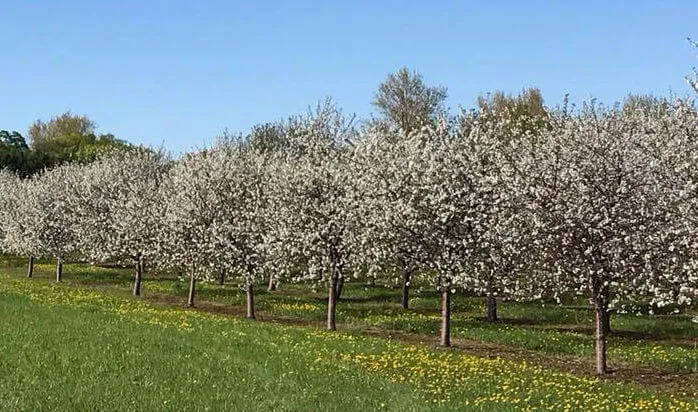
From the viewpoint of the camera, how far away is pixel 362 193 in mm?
30078

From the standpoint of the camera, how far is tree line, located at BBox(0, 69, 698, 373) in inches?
Answer: 869

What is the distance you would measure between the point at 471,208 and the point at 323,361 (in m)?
9.45

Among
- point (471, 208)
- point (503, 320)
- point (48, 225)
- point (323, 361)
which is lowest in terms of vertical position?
point (323, 361)

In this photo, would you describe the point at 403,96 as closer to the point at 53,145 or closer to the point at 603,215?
the point at 603,215

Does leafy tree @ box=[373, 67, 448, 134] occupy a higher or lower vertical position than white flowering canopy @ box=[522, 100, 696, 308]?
higher


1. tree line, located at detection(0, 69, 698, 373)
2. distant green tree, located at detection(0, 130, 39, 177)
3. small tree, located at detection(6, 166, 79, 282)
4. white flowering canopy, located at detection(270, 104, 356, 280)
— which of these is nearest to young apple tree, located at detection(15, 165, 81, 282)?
small tree, located at detection(6, 166, 79, 282)

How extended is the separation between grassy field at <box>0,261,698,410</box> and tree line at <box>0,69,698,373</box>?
6.69 feet

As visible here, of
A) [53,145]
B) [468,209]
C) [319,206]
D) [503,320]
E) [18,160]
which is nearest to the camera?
[468,209]

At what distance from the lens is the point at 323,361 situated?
19797 millimetres

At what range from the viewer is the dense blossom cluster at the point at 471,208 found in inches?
868

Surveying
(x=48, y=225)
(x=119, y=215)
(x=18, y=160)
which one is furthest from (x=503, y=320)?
(x=18, y=160)

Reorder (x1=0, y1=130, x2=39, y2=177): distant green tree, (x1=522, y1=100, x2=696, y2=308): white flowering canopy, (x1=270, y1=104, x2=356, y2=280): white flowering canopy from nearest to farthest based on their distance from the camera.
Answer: (x1=522, y1=100, x2=696, y2=308): white flowering canopy → (x1=270, y1=104, x2=356, y2=280): white flowering canopy → (x1=0, y1=130, x2=39, y2=177): distant green tree

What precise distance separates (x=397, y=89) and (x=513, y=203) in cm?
4675

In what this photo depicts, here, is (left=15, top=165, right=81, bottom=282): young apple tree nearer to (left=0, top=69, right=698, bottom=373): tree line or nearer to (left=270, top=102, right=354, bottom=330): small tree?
(left=0, top=69, right=698, bottom=373): tree line
